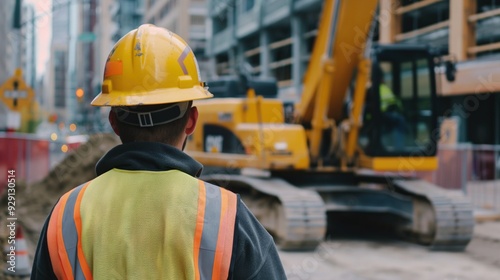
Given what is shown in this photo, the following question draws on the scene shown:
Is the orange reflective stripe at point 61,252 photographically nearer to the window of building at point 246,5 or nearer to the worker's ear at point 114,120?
the worker's ear at point 114,120

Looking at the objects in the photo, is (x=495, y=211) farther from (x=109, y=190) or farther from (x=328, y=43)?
(x=109, y=190)

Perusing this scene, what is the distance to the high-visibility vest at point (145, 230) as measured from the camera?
175cm

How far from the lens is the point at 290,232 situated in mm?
9023

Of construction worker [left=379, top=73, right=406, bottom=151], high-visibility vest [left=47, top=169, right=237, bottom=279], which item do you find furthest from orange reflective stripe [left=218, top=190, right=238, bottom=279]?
construction worker [left=379, top=73, right=406, bottom=151]

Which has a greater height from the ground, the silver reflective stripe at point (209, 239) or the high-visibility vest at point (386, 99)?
Answer: the high-visibility vest at point (386, 99)

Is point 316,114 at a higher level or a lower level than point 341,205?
higher

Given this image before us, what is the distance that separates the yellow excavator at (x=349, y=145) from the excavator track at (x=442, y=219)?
0.05 ft

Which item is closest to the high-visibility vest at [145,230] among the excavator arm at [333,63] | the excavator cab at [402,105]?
the excavator arm at [333,63]

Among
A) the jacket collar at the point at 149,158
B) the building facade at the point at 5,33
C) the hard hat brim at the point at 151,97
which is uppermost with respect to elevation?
the building facade at the point at 5,33

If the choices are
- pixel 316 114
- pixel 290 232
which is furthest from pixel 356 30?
pixel 290 232

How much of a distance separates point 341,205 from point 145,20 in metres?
92.6

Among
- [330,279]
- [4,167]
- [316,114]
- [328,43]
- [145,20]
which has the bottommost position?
[330,279]

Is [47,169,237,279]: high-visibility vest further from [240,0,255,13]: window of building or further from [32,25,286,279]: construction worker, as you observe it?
[240,0,255,13]: window of building

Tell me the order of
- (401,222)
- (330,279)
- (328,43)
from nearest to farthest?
(330,279) < (328,43) < (401,222)
